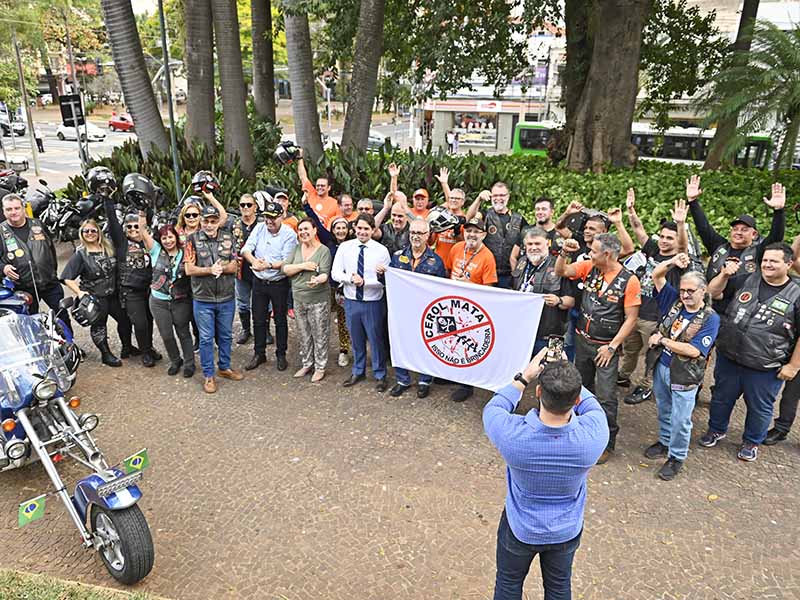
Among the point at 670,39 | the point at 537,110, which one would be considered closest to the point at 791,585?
the point at 670,39

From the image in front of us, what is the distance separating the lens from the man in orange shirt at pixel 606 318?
4969 millimetres

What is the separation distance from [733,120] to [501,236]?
291 inches

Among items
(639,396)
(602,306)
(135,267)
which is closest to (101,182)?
(135,267)

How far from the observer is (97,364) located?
23.8 ft

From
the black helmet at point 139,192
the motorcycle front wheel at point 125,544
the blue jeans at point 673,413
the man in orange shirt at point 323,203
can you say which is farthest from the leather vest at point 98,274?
the blue jeans at point 673,413

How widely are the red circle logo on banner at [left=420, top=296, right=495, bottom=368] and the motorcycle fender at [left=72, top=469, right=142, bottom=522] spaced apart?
10.2ft

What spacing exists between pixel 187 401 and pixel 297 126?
26.7ft

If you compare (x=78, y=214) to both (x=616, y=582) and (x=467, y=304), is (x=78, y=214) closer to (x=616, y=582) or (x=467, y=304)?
(x=467, y=304)

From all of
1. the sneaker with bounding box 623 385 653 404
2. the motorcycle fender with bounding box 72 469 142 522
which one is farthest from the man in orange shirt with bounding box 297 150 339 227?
the motorcycle fender with bounding box 72 469 142 522

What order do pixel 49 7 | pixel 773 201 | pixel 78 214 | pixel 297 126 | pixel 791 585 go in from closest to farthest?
pixel 791 585
pixel 773 201
pixel 78 214
pixel 297 126
pixel 49 7

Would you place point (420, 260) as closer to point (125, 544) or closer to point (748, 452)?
point (748, 452)

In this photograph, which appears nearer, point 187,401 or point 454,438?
point 454,438

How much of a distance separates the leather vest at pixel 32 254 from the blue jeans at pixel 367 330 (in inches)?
138

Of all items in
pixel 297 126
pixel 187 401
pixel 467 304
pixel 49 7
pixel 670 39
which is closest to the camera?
pixel 467 304
